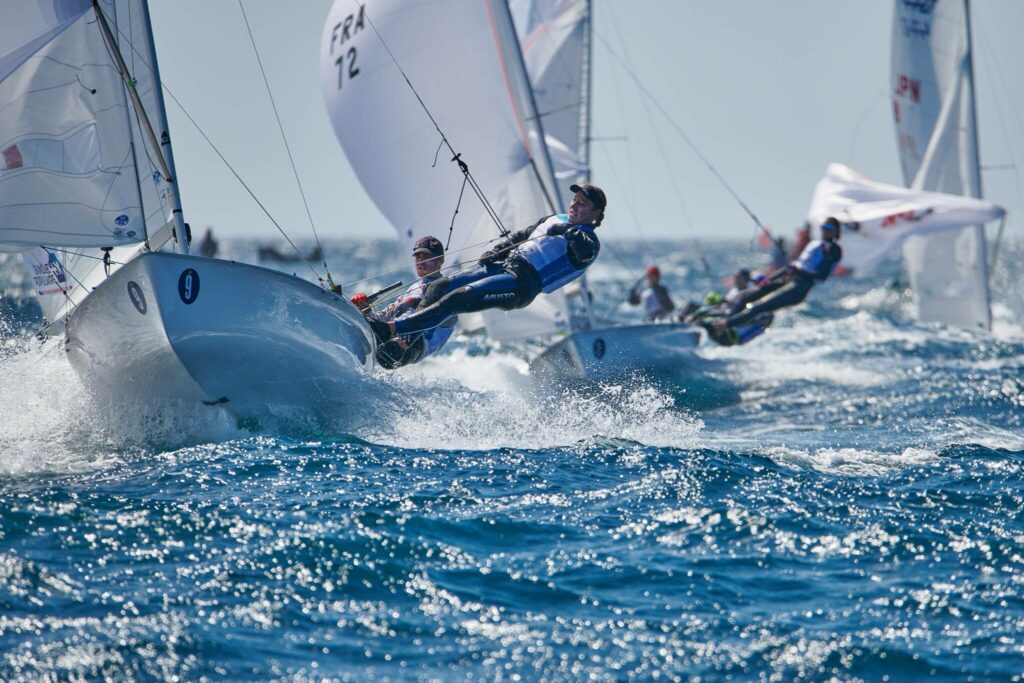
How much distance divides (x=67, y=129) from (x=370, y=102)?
14.1 ft

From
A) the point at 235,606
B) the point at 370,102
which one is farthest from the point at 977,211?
the point at 235,606

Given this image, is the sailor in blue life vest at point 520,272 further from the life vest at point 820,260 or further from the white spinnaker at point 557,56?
the white spinnaker at point 557,56

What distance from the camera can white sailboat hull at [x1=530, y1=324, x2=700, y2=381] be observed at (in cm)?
897

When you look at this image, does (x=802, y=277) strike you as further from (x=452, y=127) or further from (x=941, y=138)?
(x=941, y=138)

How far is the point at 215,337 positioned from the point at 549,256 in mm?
2090

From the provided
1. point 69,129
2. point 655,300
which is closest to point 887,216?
point 655,300

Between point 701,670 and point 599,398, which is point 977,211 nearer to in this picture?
point 599,398

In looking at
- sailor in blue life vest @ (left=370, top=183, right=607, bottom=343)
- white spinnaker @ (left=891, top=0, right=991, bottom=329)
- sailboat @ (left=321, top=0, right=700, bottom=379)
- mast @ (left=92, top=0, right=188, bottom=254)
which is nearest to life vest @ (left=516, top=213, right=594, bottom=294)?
sailor in blue life vest @ (left=370, top=183, right=607, bottom=343)

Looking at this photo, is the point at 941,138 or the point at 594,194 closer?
the point at 594,194

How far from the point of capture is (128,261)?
17.8ft

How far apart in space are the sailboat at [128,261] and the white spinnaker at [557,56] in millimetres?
8711

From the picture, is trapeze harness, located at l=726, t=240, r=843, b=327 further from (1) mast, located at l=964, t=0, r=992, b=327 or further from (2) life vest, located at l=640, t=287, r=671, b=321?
(1) mast, located at l=964, t=0, r=992, b=327

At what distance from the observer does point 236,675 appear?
3.09m

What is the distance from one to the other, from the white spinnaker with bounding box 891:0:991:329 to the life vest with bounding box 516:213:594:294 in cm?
1070
